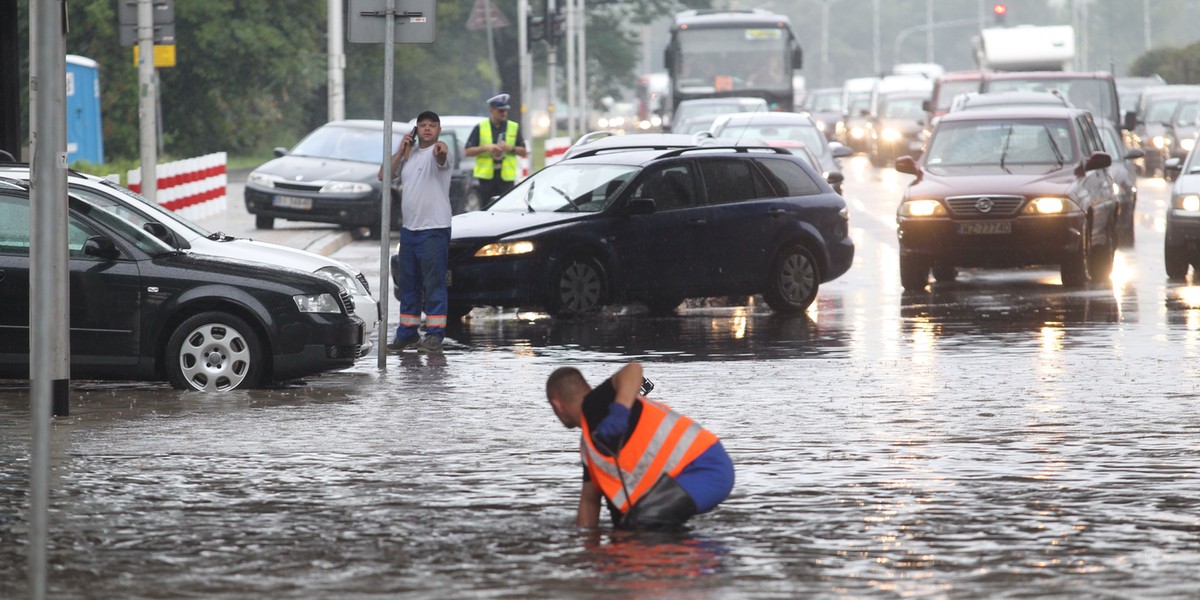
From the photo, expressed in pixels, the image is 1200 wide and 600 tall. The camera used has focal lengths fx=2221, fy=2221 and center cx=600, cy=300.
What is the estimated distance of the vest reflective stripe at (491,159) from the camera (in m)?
21.0

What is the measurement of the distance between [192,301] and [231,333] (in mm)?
297

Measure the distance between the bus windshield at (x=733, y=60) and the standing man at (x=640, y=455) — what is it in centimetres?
4487

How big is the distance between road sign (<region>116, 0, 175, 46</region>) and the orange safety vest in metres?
15.1

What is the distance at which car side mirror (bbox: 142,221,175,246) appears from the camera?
13.3 meters

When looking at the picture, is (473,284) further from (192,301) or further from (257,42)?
(257,42)

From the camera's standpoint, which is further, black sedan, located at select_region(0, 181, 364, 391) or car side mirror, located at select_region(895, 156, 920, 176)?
car side mirror, located at select_region(895, 156, 920, 176)

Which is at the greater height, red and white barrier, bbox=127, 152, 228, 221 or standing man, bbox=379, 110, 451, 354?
red and white barrier, bbox=127, 152, 228, 221

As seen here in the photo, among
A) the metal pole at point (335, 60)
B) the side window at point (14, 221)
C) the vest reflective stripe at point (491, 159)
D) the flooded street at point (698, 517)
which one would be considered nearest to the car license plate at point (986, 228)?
the flooded street at point (698, 517)

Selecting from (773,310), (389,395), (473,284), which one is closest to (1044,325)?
(773,310)

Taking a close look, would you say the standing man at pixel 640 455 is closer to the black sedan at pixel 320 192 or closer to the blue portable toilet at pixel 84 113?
the black sedan at pixel 320 192

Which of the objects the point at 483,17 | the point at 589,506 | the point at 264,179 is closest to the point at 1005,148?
the point at 264,179

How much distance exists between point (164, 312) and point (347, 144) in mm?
16908

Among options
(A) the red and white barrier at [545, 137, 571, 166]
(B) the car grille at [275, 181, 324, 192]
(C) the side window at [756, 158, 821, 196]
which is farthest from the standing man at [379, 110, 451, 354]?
(A) the red and white barrier at [545, 137, 571, 166]

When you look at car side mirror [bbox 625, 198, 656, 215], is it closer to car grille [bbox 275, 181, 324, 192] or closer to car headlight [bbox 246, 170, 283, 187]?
car grille [bbox 275, 181, 324, 192]
